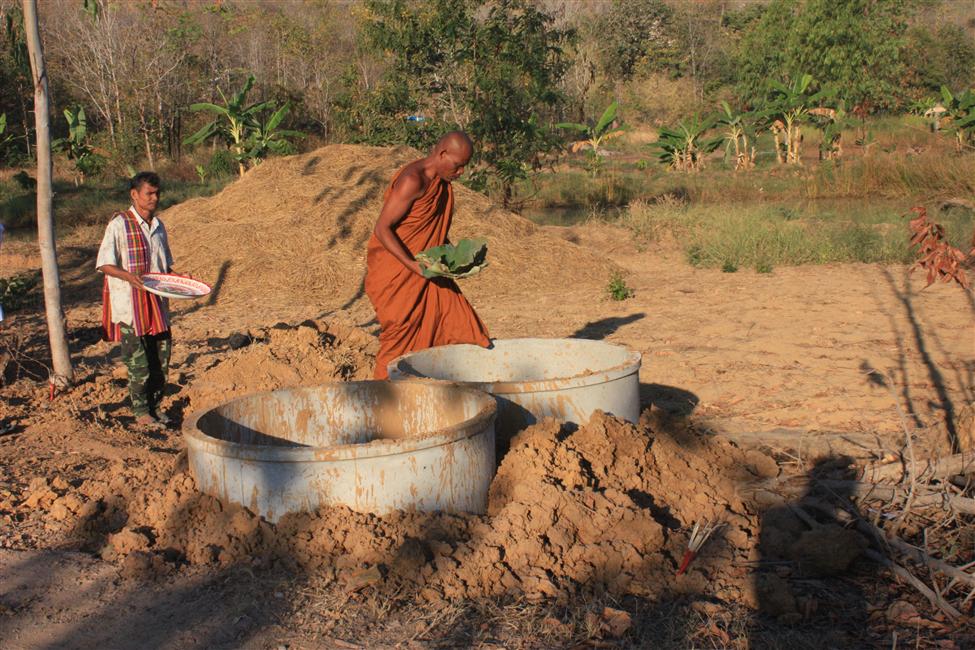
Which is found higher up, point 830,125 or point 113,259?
point 830,125

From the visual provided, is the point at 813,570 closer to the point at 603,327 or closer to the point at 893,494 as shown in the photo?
the point at 893,494

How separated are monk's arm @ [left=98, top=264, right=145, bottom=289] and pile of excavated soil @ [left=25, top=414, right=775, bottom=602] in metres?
1.25

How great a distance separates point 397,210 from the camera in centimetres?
485

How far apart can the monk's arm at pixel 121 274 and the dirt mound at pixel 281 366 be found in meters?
1.09

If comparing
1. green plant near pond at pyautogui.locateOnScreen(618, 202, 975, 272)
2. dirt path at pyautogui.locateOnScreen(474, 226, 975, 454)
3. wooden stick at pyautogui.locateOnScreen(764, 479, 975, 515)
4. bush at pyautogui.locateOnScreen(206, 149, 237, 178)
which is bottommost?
dirt path at pyautogui.locateOnScreen(474, 226, 975, 454)

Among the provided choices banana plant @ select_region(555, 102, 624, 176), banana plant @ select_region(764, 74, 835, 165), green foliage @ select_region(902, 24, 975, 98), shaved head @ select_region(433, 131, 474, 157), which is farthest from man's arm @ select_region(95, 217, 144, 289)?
green foliage @ select_region(902, 24, 975, 98)

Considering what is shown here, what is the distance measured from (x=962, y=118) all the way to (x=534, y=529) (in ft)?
74.4

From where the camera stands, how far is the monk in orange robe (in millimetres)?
4879

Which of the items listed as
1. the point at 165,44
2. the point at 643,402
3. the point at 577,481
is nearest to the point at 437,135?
the point at 643,402

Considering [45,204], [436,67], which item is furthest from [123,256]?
[436,67]

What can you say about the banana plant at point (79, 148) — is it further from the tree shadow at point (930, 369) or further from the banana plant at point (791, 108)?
the banana plant at point (791, 108)

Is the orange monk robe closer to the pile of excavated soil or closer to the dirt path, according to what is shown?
the pile of excavated soil

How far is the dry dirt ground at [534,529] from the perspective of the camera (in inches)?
113

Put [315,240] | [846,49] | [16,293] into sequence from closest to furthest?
[16,293]
[315,240]
[846,49]
